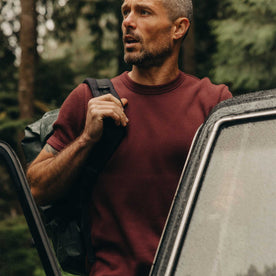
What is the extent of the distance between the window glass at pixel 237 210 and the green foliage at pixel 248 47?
8.79 meters

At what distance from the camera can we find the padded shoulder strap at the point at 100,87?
222cm

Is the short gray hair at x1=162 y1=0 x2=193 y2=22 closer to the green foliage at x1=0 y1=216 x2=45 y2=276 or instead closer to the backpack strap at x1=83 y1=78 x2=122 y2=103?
the backpack strap at x1=83 y1=78 x2=122 y2=103

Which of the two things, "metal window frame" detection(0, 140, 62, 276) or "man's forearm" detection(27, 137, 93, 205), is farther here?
"man's forearm" detection(27, 137, 93, 205)

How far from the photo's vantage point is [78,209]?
88.2 inches

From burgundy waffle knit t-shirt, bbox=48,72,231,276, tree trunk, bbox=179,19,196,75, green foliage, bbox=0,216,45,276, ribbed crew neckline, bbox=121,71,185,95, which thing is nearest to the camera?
green foliage, bbox=0,216,45,276

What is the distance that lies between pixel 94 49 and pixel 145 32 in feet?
44.6

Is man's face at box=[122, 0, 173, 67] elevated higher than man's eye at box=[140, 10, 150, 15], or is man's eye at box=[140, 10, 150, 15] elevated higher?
man's eye at box=[140, 10, 150, 15]

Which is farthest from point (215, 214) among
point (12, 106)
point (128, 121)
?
point (12, 106)

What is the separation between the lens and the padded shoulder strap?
2.22 metres

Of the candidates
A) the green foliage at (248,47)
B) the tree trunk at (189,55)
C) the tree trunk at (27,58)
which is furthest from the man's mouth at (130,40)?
the tree trunk at (189,55)

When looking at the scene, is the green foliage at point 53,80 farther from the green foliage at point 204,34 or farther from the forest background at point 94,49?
the green foliage at point 204,34

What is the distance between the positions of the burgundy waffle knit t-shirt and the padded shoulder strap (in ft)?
0.10

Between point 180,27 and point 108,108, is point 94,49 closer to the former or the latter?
point 180,27

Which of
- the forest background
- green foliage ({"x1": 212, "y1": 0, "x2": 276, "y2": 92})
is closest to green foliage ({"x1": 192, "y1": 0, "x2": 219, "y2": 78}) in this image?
the forest background
